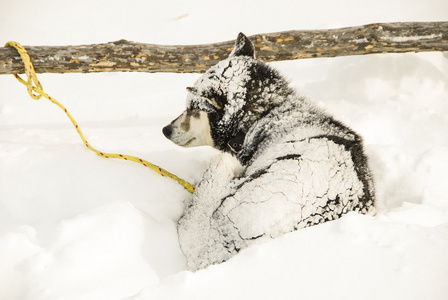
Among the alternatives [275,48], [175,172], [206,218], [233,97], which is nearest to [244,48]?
[233,97]

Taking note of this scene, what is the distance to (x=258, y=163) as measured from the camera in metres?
2.50

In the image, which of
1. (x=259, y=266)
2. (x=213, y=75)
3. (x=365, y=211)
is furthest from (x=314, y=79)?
(x=259, y=266)

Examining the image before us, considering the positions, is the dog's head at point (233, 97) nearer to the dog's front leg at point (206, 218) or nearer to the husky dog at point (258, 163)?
the husky dog at point (258, 163)

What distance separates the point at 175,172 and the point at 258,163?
3.19 feet

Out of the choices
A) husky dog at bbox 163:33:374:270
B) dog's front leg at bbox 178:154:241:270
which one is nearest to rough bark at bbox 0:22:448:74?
husky dog at bbox 163:33:374:270

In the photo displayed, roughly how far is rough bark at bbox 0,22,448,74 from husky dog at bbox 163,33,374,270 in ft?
2.79

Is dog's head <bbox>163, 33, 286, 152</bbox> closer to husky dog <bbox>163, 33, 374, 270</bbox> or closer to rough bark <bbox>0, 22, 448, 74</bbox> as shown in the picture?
husky dog <bbox>163, 33, 374, 270</bbox>

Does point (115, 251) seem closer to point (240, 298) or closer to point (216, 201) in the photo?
point (216, 201)

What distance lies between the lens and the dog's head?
106 inches

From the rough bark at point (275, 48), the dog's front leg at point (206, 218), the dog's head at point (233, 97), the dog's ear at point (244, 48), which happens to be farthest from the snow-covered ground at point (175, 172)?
the dog's ear at point (244, 48)

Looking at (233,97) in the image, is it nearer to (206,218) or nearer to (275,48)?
(206,218)

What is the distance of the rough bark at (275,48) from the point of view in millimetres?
3615

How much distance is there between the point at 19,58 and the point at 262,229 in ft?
9.14

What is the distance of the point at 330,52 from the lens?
379 centimetres
